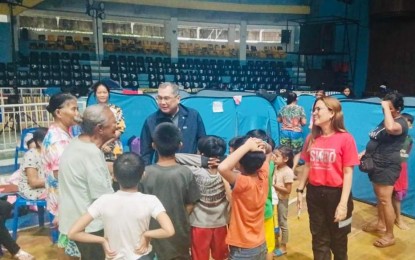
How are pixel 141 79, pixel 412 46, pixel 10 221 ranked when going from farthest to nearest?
1. pixel 141 79
2. pixel 412 46
3. pixel 10 221

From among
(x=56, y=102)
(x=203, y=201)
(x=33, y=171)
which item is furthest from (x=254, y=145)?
(x=33, y=171)

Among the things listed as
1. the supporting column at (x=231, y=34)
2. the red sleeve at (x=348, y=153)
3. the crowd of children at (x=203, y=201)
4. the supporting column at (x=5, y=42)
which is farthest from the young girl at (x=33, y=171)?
the supporting column at (x=231, y=34)

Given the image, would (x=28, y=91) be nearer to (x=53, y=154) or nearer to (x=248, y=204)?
(x=53, y=154)

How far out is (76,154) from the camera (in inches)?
71.9

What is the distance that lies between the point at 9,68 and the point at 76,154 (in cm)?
1055

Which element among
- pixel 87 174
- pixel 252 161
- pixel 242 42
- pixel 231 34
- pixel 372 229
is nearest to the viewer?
pixel 87 174

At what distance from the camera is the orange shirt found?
2018 millimetres

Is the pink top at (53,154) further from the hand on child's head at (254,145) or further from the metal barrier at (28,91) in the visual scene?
the metal barrier at (28,91)

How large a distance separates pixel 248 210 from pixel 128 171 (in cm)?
76

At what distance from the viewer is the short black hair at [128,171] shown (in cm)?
172

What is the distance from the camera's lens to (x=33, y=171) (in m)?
3.23

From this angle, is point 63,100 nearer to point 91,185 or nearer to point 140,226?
point 91,185

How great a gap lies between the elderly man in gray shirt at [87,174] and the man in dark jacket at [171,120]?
2.23 feet

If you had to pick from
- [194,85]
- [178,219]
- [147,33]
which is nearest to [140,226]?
[178,219]
